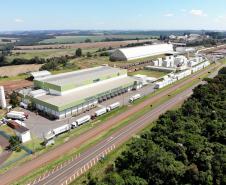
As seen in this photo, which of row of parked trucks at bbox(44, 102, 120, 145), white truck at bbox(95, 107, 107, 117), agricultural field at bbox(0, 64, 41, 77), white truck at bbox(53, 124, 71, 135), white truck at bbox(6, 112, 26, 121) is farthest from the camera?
agricultural field at bbox(0, 64, 41, 77)

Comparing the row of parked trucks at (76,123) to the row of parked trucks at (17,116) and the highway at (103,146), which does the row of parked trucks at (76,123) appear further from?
the row of parked trucks at (17,116)

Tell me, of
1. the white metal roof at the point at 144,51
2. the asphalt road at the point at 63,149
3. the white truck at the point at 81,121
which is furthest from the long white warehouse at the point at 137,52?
the white truck at the point at 81,121

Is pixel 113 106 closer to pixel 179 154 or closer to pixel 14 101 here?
pixel 14 101

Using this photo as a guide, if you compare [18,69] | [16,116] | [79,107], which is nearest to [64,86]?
[79,107]

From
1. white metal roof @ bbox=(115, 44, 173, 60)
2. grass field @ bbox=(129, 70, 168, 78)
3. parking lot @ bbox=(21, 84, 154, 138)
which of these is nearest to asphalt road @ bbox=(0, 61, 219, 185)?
parking lot @ bbox=(21, 84, 154, 138)

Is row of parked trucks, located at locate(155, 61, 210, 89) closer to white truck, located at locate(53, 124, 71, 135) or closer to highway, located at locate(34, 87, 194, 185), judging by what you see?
highway, located at locate(34, 87, 194, 185)

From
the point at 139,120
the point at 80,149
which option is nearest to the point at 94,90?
the point at 139,120

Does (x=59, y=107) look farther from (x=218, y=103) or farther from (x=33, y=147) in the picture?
(x=218, y=103)
